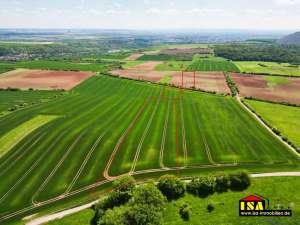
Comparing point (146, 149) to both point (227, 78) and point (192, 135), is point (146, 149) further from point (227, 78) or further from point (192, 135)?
point (227, 78)

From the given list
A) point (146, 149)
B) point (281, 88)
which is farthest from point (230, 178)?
point (281, 88)

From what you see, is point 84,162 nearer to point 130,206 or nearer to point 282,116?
point 130,206

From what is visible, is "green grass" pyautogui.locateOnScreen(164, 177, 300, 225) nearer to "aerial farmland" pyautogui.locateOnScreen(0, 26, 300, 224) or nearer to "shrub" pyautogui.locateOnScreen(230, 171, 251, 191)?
"aerial farmland" pyautogui.locateOnScreen(0, 26, 300, 224)

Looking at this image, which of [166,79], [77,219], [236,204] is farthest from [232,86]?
[77,219]

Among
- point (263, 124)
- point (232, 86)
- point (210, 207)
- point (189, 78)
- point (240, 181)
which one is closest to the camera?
point (210, 207)

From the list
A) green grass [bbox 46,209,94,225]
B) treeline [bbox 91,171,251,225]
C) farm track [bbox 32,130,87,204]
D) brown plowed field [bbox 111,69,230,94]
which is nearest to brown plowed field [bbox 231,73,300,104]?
brown plowed field [bbox 111,69,230,94]

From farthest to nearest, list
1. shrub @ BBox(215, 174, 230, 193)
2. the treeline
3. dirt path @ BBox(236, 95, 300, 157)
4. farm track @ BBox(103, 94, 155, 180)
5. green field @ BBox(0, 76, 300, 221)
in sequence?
dirt path @ BBox(236, 95, 300, 157)
farm track @ BBox(103, 94, 155, 180)
green field @ BBox(0, 76, 300, 221)
shrub @ BBox(215, 174, 230, 193)
the treeline
